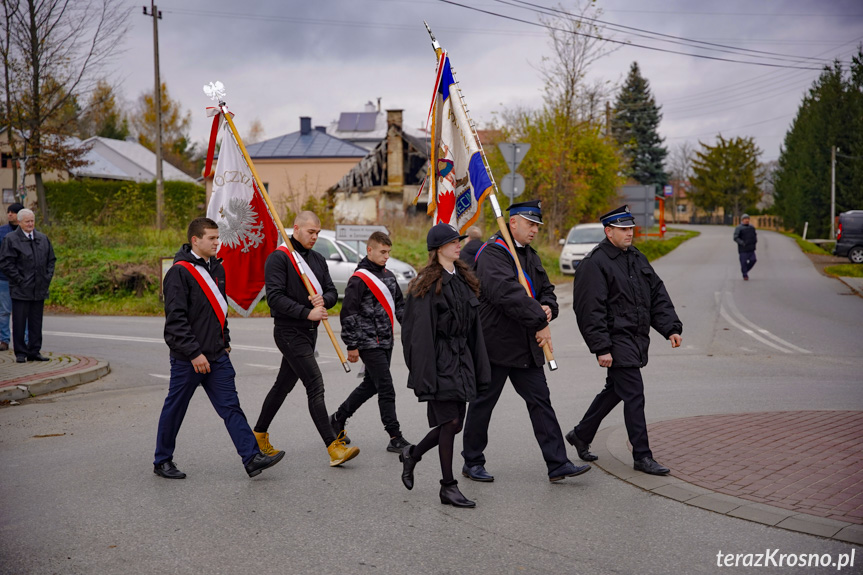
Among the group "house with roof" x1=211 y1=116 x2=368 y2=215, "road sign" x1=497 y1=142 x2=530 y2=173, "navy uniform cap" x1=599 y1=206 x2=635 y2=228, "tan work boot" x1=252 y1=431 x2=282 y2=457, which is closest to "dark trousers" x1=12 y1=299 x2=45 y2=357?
"tan work boot" x1=252 y1=431 x2=282 y2=457

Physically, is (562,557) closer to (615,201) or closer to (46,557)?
(46,557)

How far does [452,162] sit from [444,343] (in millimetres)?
2560

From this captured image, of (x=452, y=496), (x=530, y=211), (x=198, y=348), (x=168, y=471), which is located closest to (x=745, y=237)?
(x=530, y=211)

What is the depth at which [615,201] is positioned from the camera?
38531 millimetres

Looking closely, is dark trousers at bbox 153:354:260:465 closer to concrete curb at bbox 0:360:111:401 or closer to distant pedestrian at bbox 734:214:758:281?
concrete curb at bbox 0:360:111:401

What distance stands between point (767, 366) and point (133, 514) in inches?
339

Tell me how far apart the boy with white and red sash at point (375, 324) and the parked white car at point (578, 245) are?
18422 mm

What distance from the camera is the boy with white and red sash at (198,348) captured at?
566 cm

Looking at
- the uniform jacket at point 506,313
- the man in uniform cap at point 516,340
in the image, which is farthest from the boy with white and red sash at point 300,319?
the uniform jacket at point 506,313

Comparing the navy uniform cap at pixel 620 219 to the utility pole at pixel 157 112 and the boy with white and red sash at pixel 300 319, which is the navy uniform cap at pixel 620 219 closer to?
the boy with white and red sash at pixel 300 319

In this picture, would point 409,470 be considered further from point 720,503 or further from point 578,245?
point 578,245

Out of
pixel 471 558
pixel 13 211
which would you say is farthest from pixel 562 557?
pixel 13 211

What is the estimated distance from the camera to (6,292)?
450 inches

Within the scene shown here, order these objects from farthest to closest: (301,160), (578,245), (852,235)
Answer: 1. (301,160)
2. (852,235)
3. (578,245)
